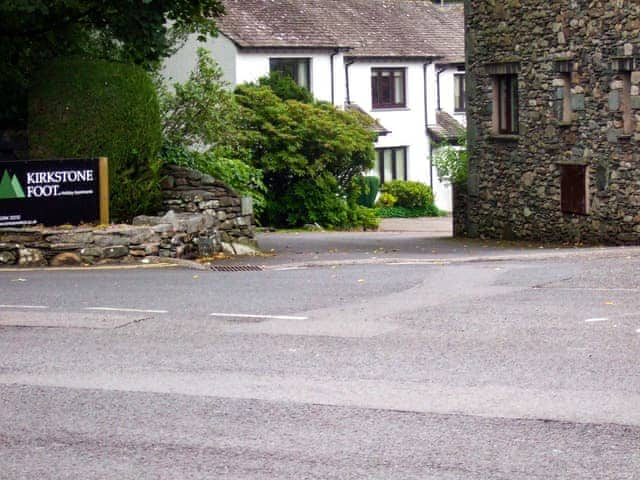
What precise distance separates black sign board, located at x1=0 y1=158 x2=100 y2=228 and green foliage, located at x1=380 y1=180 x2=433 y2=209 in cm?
3388

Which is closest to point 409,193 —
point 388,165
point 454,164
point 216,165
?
point 388,165

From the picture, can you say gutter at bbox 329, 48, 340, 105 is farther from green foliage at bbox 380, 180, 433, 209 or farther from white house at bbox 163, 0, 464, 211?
green foliage at bbox 380, 180, 433, 209

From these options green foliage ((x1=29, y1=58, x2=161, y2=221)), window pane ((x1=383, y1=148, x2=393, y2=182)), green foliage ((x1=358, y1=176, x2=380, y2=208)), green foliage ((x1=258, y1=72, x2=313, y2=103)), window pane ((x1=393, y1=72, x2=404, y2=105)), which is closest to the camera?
green foliage ((x1=29, y1=58, x2=161, y2=221))

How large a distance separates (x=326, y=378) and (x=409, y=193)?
44.7m

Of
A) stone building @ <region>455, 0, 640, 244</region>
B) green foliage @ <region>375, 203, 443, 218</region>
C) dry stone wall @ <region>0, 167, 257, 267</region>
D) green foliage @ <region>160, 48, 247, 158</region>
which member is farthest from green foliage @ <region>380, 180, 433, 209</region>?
dry stone wall @ <region>0, 167, 257, 267</region>

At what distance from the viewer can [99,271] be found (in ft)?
65.4

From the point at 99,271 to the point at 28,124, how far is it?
414 cm

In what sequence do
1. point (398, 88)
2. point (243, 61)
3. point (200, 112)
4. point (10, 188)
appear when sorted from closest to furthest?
point (10, 188) < point (200, 112) < point (243, 61) < point (398, 88)

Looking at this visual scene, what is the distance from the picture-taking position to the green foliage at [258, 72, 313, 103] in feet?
154

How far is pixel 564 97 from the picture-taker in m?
27.8

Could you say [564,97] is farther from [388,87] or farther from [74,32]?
[388,87]

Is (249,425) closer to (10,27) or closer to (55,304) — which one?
(55,304)

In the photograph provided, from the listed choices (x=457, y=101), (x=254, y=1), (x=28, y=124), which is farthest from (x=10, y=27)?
(x=457, y=101)

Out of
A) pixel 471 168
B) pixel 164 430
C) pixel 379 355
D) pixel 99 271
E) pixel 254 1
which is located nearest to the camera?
pixel 164 430
